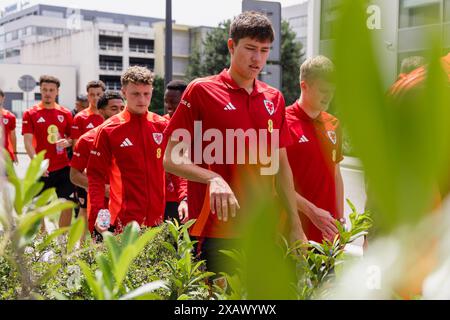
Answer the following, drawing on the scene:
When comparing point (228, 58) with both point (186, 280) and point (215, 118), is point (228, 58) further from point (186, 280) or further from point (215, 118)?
point (186, 280)

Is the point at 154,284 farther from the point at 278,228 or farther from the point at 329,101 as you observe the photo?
the point at 329,101

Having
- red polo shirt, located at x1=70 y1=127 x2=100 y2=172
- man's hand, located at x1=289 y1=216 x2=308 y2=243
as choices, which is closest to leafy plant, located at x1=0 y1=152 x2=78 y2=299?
man's hand, located at x1=289 y1=216 x2=308 y2=243

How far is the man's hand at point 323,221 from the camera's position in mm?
2882

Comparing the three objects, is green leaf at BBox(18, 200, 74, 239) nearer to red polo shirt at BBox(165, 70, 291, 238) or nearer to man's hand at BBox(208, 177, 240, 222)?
man's hand at BBox(208, 177, 240, 222)

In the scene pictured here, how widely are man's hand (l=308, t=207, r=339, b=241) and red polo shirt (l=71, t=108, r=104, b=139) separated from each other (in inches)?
175

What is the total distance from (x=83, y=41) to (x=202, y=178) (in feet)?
212

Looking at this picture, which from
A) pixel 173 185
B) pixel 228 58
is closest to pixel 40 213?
pixel 173 185

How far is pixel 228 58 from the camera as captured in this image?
41.9m

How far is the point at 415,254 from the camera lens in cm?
41

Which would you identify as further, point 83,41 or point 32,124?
point 83,41

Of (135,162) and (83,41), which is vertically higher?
(83,41)

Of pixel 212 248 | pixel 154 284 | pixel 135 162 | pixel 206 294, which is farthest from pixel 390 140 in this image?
pixel 135 162

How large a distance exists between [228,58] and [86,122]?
35.4m

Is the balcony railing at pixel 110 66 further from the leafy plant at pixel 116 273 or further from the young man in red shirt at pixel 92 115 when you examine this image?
the leafy plant at pixel 116 273
